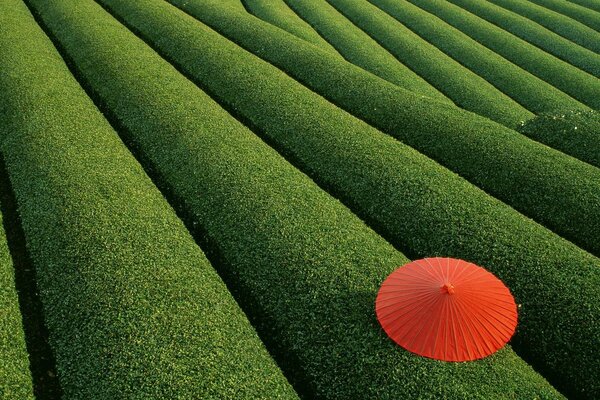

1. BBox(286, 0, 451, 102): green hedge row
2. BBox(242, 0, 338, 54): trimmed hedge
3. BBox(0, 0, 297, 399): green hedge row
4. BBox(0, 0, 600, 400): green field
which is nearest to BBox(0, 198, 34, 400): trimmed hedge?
BBox(0, 0, 600, 400): green field

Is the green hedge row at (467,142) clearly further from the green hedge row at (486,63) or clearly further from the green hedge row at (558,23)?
the green hedge row at (558,23)

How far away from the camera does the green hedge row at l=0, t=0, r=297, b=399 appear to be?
9.48 metres

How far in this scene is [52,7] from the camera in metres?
27.5

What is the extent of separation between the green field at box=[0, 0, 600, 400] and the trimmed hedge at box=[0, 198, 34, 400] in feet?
0.13

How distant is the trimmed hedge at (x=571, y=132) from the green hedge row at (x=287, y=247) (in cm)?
590

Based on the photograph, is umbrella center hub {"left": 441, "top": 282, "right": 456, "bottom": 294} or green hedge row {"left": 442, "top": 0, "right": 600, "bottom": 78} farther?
green hedge row {"left": 442, "top": 0, "right": 600, "bottom": 78}

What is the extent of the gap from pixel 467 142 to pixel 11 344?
46.9 feet

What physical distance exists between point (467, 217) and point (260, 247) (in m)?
5.42

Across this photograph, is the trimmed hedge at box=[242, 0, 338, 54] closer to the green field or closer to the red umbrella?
the green field

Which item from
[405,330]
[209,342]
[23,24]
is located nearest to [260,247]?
[209,342]

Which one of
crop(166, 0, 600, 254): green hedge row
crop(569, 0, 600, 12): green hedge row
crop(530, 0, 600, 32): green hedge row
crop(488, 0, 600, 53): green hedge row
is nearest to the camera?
crop(166, 0, 600, 254): green hedge row

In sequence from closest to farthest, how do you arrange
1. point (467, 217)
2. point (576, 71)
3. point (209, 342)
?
point (209, 342), point (467, 217), point (576, 71)

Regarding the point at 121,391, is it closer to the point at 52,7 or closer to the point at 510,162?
the point at 510,162

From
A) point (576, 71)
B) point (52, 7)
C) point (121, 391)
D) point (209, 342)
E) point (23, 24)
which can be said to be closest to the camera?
point (121, 391)
